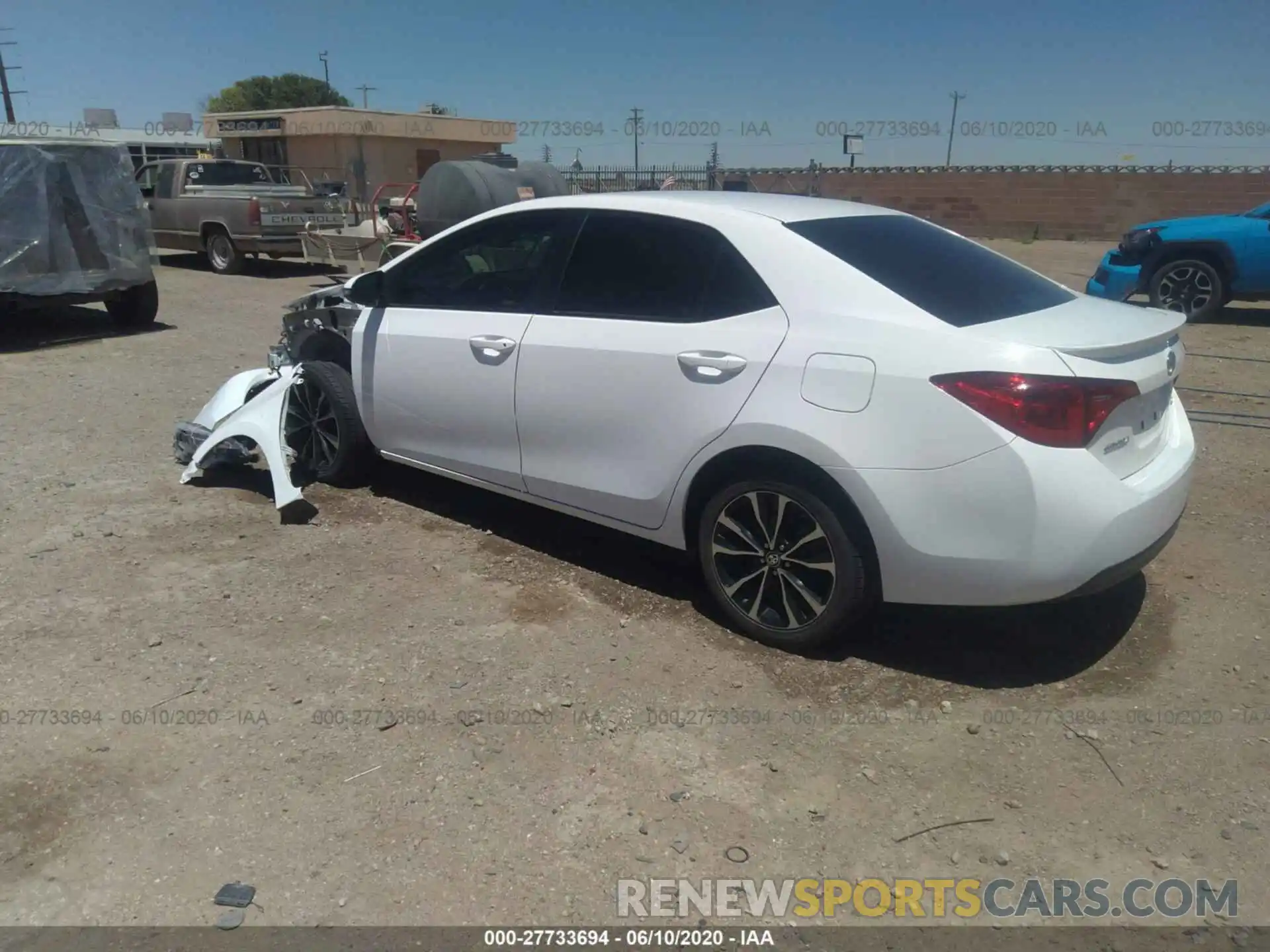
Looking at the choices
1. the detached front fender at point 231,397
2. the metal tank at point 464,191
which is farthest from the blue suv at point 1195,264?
the detached front fender at point 231,397

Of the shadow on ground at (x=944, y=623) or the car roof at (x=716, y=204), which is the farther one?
the car roof at (x=716, y=204)

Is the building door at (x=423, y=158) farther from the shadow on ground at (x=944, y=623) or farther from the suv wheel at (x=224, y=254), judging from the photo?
the shadow on ground at (x=944, y=623)

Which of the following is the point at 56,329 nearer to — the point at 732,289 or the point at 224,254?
the point at 224,254

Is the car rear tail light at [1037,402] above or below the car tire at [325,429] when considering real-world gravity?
above

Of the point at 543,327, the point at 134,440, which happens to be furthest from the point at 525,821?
the point at 134,440

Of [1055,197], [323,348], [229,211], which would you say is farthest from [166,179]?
[1055,197]

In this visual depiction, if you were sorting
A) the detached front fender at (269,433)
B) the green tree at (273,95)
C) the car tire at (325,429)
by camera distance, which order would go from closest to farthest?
the detached front fender at (269,433)
the car tire at (325,429)
the green tree at (273,95)

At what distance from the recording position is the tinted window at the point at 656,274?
12.4 feet

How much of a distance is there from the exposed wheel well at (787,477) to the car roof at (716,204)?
0.98 m

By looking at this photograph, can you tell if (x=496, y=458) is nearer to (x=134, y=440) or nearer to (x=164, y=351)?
(x=134, y=440)

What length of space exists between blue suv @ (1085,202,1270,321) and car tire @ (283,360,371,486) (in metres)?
9.22

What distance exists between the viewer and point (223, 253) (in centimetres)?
1577

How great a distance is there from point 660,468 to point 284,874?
6.53 feet

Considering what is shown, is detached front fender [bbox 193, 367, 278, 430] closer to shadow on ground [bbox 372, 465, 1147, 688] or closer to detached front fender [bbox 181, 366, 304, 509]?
detached front fender [bbox 181, 366, 304, 509]
